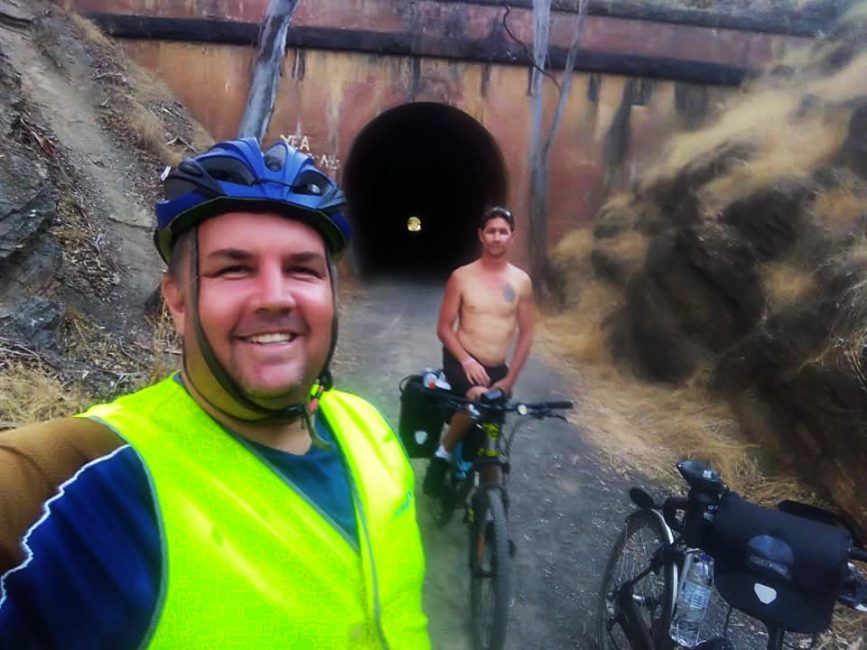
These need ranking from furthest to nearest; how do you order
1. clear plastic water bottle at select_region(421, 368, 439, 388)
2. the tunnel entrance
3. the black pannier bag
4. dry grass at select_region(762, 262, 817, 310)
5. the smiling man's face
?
1. the tunnel entrance
2. dry grass at select_region(762, 262, 817, 310)
3. the black pannier bag
4. clear plastic water bottle at select_region(421, 368, 439, 388)
5. the smiling man's face

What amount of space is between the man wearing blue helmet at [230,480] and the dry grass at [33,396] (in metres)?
2.46

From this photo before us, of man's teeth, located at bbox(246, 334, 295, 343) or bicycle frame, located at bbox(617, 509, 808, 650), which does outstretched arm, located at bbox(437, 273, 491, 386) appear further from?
man's teeth, located at bbox(246, 334, 295, 343)

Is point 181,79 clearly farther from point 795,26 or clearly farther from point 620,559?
point 795,26

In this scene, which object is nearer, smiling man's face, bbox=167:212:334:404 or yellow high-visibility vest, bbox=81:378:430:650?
yellow high-visibility vest, bbox=81:378:430:650

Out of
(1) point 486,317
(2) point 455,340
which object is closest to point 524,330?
(1) point 486,317

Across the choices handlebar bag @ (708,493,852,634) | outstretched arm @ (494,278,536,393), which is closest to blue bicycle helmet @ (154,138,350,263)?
handlebar bag @ (708,493,852,634)

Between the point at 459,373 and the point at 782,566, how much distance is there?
2.11m

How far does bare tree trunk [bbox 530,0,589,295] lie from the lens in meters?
11.3

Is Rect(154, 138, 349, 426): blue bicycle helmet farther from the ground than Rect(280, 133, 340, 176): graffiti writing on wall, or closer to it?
farther from the ground

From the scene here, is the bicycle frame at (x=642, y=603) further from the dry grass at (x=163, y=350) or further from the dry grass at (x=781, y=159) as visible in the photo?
the dry grass at (x=781, y=159)

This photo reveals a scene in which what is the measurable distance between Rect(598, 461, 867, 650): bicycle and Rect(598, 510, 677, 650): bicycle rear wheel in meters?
0.01

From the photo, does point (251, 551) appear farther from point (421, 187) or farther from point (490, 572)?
point (421, 187)

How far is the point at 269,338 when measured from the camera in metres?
1.28

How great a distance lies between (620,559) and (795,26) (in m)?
13.0
